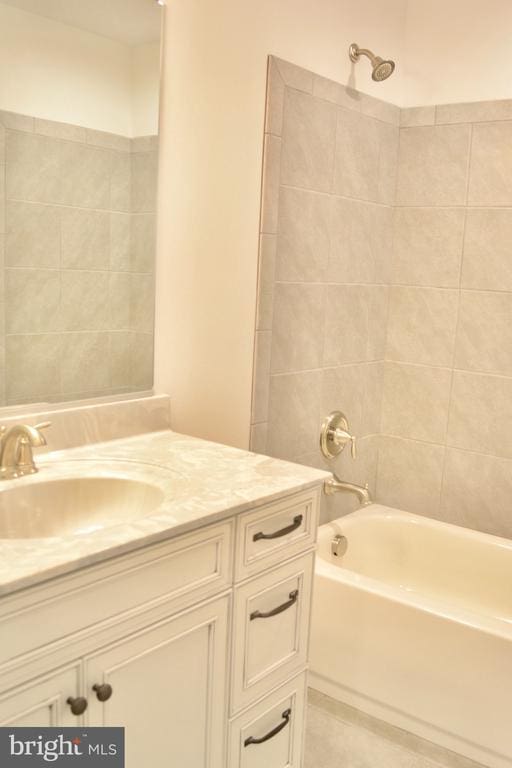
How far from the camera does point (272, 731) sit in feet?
5.75

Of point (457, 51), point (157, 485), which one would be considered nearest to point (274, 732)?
point (157, 485)

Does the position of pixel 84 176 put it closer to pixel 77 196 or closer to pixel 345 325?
pixel 77 196

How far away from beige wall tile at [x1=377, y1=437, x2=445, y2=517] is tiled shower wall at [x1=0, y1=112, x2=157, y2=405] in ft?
3.92

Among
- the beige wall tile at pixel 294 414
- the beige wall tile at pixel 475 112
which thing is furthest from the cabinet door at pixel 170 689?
the beige wall tile at pixel 475 112

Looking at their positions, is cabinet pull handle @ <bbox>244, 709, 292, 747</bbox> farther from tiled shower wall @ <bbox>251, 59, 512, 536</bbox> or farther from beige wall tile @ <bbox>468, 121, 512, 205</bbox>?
beige wall tile @ <bbox>468, 121, 512, 205</bbox>

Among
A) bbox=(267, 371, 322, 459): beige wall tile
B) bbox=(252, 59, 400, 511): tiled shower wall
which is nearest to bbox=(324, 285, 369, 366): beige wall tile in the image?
bbox=(252, 59, 400, 511): tiled shower wall

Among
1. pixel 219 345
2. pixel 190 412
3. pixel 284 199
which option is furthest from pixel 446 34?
pixel 190 412

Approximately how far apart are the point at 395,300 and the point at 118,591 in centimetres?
191

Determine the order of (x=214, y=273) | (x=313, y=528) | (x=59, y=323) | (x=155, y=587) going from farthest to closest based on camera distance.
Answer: (x=214, y=273)
(x=59, y=323)
(x=313, y=528)
(x=155, y=587)

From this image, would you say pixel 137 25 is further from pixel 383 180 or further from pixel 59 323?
pixel 383 180

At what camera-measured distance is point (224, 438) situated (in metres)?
2.31

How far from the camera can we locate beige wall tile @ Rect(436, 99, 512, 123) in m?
2.60

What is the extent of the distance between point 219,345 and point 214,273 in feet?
0.70

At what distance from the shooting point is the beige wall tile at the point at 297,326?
2.38m
